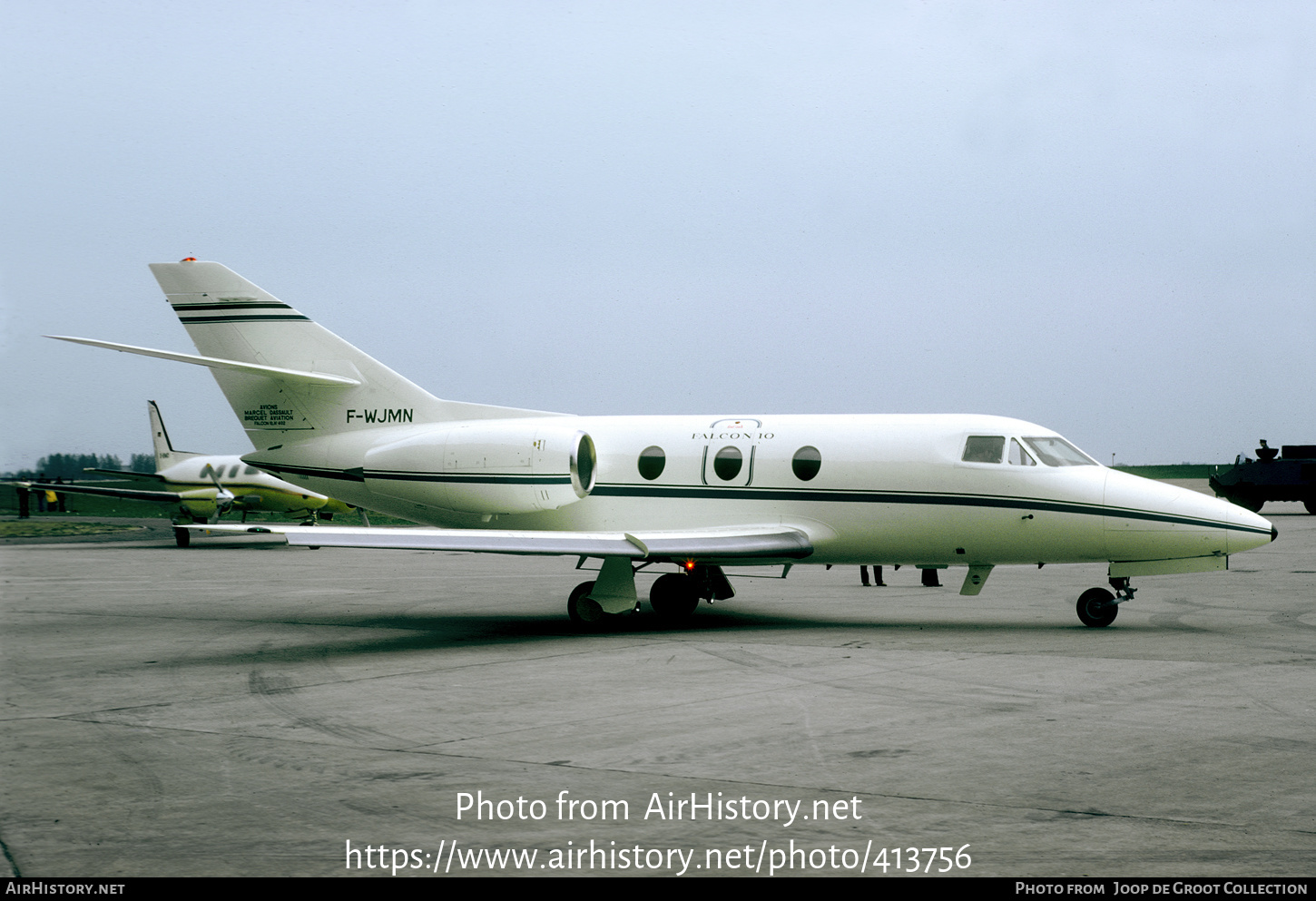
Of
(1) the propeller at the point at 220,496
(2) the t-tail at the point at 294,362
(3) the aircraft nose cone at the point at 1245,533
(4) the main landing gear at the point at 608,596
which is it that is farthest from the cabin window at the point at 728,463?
(1) the propeller at the point at 220,496

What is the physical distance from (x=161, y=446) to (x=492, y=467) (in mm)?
28195

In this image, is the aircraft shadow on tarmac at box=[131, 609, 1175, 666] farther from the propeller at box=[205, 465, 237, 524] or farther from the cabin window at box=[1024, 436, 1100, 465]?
the propeller at box=[205, 465, 237, 524]

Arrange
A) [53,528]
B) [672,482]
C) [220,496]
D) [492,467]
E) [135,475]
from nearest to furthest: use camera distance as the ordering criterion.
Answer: [672,482], [492,467], [220,496], [135,475], [53,528]

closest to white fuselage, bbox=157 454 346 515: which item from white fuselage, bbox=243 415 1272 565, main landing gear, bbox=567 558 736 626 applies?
white fuselage, bbox=243 415 1272 565

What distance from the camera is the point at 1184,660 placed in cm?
1089

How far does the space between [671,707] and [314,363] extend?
10437 mm

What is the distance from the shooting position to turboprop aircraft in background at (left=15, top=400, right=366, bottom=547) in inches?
1422

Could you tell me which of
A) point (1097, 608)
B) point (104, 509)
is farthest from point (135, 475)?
point (104, 509)

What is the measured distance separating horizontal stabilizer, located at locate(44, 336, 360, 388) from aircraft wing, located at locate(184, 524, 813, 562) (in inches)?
142

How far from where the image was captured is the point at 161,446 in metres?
39.8

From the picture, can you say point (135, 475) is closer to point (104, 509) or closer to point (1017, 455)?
point (1017, 455)

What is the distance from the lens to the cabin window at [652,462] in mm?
15773
